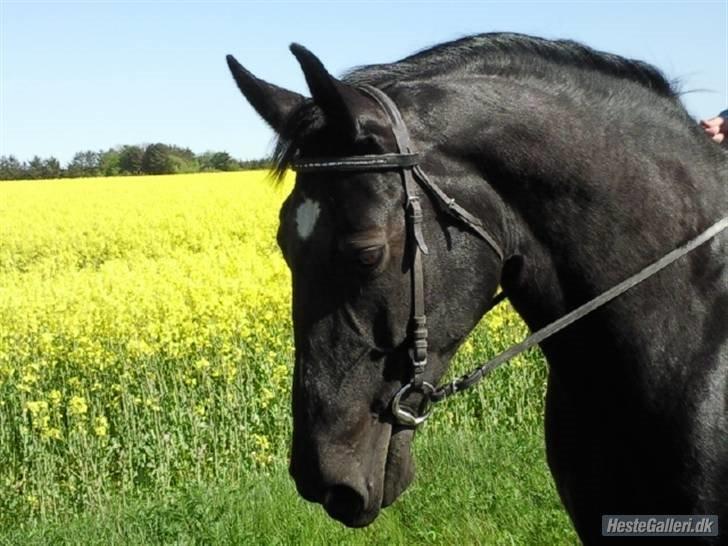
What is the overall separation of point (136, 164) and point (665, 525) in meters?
56.4

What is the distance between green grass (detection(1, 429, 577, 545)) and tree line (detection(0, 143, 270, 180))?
46007mm

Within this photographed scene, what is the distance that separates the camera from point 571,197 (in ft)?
7.97

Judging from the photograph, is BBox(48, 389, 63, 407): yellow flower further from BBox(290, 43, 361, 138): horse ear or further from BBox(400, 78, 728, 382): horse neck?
BBox(290, 43, 361, 138): horse ear

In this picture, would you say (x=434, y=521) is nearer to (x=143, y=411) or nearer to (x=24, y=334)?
(x=143, y=411)

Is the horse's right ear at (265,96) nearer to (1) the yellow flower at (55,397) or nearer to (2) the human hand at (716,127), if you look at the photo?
(2) the human hand at (716,127)

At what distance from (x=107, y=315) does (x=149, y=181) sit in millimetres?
29040

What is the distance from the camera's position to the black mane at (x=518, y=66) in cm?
249

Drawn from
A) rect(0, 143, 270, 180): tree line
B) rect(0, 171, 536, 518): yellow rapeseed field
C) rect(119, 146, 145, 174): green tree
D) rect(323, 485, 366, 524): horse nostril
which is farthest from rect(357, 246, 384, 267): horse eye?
rect(119, 146, 145, 174): green tree

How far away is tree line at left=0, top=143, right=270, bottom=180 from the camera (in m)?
54.1

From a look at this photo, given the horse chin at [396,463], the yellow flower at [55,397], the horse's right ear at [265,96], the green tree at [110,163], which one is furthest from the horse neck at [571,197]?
the green tree at [110,163]

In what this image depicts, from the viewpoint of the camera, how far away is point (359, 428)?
7.45 ft

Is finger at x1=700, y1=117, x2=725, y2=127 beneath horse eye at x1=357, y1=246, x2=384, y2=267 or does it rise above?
above

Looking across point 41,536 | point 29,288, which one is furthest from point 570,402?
point 29,288

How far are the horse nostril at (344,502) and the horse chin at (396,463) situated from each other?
0.08m
